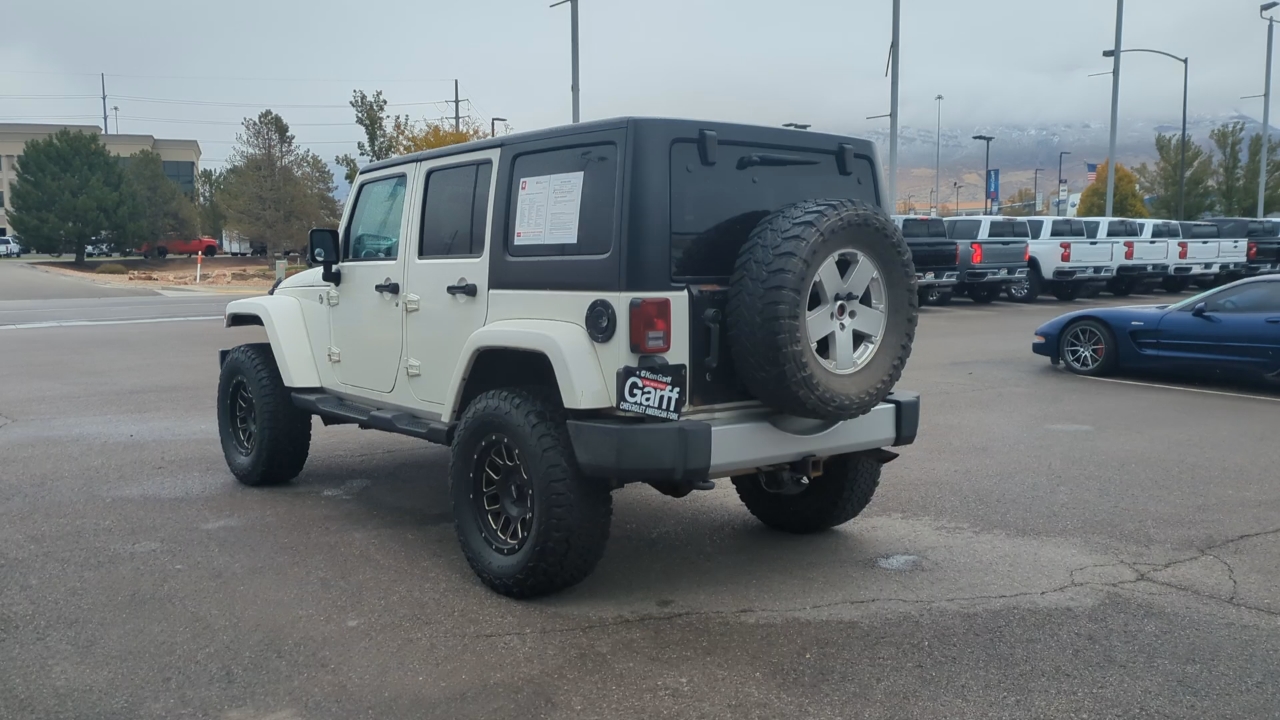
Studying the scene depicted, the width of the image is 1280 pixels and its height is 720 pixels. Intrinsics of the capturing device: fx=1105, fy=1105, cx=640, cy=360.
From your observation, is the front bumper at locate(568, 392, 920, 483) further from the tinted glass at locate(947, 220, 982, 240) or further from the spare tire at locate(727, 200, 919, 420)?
the tinted glass at locate(947, 220, 982, 240)

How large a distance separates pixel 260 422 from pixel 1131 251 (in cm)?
2369

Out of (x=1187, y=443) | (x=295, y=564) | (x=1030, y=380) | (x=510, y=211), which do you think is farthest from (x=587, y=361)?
(x=1030, y=380)

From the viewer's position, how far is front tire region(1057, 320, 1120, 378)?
41.1 ft

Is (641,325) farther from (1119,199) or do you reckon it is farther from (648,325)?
(1119,199)

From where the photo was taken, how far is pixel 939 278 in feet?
74.1

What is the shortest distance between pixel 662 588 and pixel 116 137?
334 ft

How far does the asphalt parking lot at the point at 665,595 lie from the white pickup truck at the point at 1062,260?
1658cm

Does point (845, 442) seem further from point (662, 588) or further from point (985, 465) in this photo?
point (985, 465)

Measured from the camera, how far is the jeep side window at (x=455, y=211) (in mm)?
5520

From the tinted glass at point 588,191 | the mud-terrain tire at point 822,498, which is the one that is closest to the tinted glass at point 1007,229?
the mud-terrain tire at point 822,498

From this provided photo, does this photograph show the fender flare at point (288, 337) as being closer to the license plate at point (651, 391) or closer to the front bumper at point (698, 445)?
the front bumper at point (698, 445)

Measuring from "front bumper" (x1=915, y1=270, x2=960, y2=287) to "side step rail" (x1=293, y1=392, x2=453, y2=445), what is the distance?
17331 millimetres

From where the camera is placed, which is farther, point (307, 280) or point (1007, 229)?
point (1007, 229)

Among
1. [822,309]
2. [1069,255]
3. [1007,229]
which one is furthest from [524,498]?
[1069,255]
